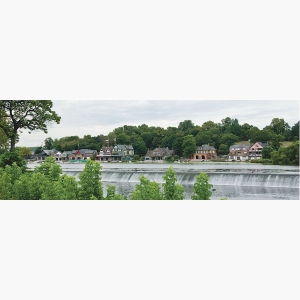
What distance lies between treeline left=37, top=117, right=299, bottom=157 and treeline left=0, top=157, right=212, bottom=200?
0.51m

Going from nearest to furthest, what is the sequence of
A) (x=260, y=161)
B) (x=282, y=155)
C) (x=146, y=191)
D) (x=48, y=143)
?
(x=146, y=191), (x=282, y=155), (x=260, y=161), (x=48, y=143)

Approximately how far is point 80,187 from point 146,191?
4.61 ft

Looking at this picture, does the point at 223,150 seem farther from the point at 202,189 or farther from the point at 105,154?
the point at 105,154

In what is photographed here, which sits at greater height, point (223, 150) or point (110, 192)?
point (223, 150)

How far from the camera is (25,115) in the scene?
7.99 meters

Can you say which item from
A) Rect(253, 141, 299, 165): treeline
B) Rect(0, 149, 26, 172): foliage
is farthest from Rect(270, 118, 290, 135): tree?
Rect(0, 149, 26, 172): foliage

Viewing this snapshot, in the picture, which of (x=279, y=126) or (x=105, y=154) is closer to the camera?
(x=279, y=126)

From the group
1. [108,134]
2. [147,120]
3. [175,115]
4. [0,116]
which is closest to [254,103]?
[175,115]

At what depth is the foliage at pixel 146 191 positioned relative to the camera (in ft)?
24.2

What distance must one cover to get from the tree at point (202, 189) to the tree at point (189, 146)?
685mm

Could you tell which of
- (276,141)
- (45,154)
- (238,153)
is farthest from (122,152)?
(276,141)

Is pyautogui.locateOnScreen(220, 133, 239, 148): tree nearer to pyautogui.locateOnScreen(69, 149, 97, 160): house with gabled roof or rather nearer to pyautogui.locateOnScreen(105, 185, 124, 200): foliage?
pyautogui.locateOnScreen(105, 185, 124, 200): foliage

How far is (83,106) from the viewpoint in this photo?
7.57 m

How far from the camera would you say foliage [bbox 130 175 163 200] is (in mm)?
7371
